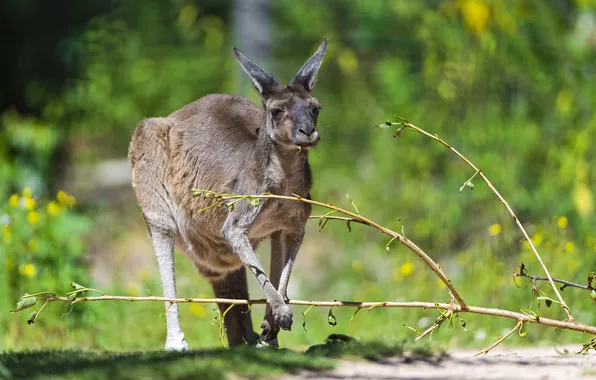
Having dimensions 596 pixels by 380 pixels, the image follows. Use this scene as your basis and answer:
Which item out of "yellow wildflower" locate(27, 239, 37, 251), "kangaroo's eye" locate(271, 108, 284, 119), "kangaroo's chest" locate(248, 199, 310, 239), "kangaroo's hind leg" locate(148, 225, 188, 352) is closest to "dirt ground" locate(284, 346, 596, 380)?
"kangaroo's chest" locate(248, 199, 310, 239)

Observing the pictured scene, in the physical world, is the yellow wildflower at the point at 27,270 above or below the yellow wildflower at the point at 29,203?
below

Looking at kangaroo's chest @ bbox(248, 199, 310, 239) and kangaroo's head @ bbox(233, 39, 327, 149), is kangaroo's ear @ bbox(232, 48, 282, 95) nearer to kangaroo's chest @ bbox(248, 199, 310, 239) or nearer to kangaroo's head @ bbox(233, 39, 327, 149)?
kangaroo's head @ bbox(233, 39, 327, 149)

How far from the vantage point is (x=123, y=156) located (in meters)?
11.4

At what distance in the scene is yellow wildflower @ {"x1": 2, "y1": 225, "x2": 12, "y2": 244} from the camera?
21.1ft

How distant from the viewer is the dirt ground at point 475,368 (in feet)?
12.6

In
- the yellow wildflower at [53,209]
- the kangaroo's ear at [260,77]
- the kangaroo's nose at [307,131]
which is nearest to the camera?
the kangaroo's nose at [307,131]

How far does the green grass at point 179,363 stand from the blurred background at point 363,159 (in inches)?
60.4

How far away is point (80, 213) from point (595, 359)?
18.0ft

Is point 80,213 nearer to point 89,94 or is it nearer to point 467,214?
point 89,94

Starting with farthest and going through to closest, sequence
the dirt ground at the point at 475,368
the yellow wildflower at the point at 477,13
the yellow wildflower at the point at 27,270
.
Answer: the yellow wildflower at the point at 477,13, the yellow wildflower at the point at 27,270, the dirt ground at the point at 475,368

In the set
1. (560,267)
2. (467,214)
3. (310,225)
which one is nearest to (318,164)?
(310,225)

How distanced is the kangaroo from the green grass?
0.31 meters

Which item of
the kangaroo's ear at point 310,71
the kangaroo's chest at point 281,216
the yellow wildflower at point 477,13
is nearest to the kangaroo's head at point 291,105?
the kangaroo's ear at point 310,71

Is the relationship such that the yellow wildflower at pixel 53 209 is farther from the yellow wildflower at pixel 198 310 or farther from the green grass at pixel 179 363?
the green grass at pixel 179 363
